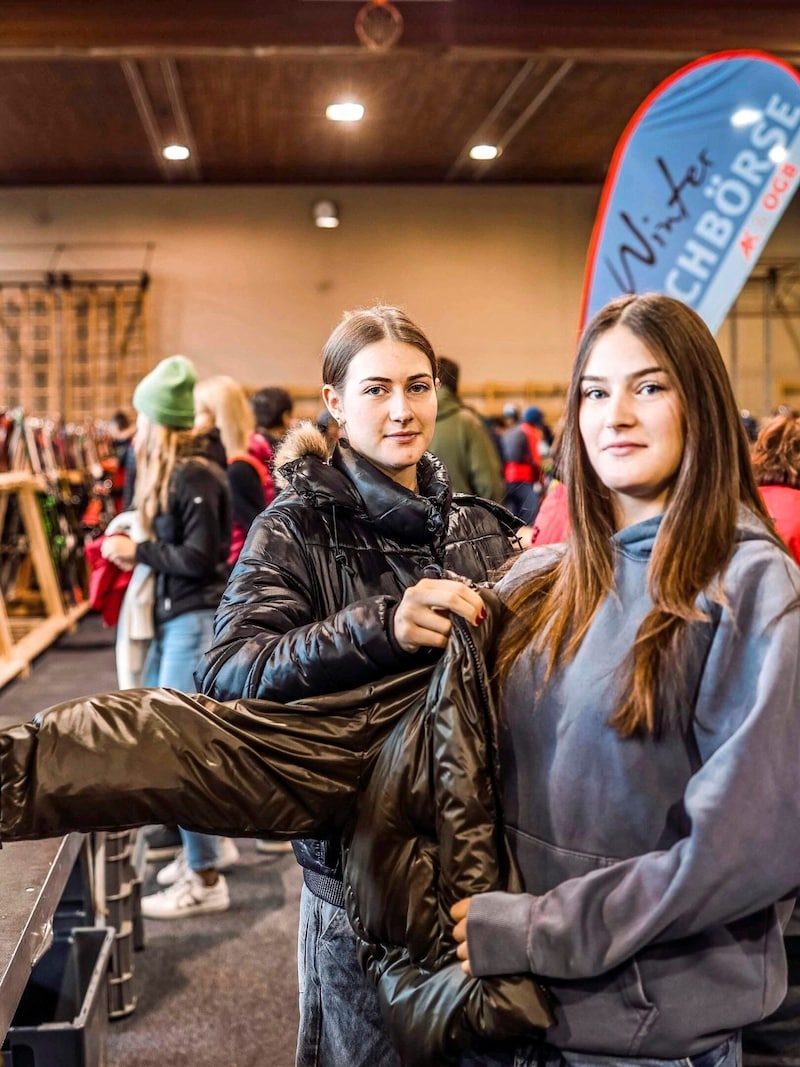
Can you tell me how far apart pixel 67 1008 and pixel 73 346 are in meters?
11.8

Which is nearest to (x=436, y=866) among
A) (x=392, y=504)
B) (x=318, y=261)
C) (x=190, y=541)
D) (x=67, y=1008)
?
(x=392, y=504)

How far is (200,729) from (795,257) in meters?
14.6

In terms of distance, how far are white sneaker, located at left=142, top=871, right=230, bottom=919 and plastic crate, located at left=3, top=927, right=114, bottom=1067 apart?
39.8 inches

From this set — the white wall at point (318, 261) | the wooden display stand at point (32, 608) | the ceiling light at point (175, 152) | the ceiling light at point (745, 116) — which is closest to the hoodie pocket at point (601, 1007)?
the ceiling light at point (745, 116)

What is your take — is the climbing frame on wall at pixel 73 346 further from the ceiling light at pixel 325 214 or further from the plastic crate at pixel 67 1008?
the plastic crate at pixel 67 1008

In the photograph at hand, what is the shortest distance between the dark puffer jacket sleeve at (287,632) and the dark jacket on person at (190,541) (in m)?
1.93

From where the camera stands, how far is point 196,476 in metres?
3.67

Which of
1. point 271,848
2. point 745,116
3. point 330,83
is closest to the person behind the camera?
point 745,116

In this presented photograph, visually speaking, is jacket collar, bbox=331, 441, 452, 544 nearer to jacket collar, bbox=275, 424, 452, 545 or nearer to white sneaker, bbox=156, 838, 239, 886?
jacket collar, bbox=275, 424, 452, 545

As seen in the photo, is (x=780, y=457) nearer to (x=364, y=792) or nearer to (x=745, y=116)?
(x=745, y=116)

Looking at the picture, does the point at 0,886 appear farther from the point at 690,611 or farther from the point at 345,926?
the point at 690,611

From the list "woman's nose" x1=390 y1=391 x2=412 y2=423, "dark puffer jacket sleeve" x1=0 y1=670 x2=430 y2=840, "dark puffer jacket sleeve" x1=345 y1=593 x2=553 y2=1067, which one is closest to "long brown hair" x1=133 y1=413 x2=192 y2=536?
"woman's nose" x1=390 y1=391 x2=412 y2=423

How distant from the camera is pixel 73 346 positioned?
44.0ft

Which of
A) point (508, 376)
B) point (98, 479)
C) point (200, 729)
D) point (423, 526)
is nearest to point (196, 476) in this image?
point (423, 526)
